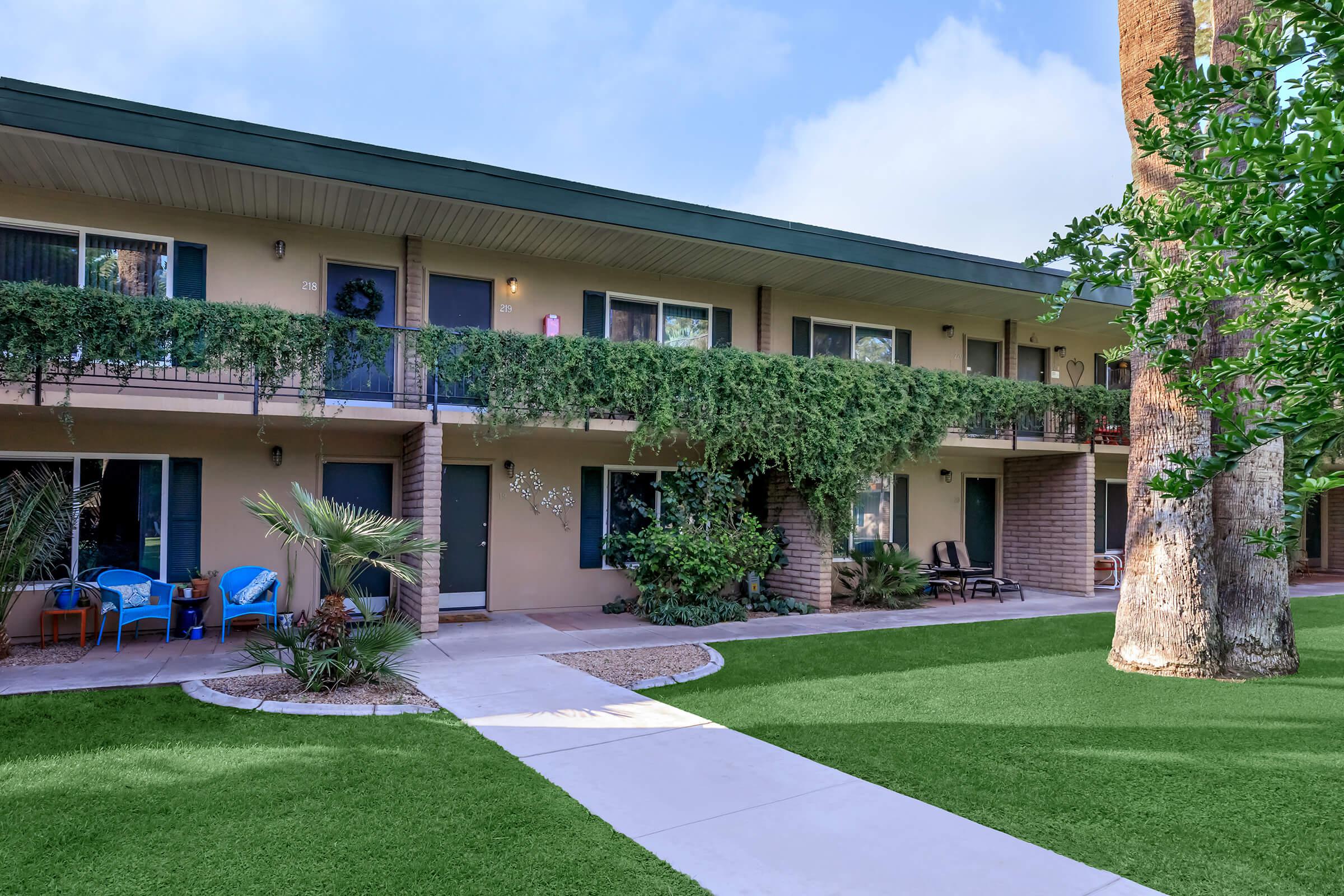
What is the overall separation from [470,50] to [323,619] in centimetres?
2742

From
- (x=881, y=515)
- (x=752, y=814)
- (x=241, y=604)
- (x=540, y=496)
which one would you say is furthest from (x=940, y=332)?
(x=752, y=814)

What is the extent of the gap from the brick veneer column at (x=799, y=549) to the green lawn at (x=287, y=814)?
750cm

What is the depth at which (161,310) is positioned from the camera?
8.39 meters

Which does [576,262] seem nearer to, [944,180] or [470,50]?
[470,50]

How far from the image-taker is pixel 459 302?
11.8 meters

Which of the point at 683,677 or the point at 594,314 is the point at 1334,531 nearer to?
the point at 594,314

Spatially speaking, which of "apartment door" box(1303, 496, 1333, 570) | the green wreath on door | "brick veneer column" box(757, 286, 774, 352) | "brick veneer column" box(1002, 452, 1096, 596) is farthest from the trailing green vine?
"apartment door" box(1303, 496, 1333, 570)

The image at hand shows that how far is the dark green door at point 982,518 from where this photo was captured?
16422mm

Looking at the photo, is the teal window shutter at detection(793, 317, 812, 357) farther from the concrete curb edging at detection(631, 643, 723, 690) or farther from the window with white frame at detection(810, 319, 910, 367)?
the concrete curb edging at detection(631, 643, 723, 690)

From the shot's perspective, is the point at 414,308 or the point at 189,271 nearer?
the point at 189,271

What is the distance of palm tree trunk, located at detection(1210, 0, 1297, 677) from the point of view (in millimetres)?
8625

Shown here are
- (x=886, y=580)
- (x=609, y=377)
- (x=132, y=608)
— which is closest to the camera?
(x=132, y=608)

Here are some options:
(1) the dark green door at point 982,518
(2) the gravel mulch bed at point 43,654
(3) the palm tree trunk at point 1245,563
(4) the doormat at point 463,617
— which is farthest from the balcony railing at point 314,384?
(1) the dark green door at point 982,518

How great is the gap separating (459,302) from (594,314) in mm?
1985
